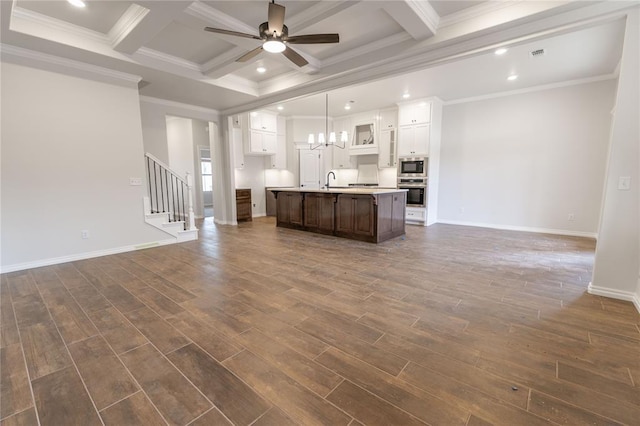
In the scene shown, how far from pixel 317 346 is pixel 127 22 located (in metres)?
4.29

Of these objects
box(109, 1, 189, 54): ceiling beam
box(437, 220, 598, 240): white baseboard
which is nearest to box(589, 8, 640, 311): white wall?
box(437, 220, 598, 240): white baseboard

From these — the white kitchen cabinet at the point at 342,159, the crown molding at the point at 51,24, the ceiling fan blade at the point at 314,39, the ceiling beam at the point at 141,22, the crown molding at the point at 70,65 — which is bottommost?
the white kitchen cabinet at the point at 342,159

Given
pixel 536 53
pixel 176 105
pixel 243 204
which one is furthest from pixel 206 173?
pixel 536 53

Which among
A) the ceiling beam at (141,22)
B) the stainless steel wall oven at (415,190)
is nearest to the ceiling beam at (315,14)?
the ceiling beam at (141,22)

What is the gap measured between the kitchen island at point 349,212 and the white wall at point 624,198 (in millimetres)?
2803

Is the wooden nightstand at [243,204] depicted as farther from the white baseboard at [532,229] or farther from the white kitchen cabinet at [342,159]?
the white baseboard at [532,229]

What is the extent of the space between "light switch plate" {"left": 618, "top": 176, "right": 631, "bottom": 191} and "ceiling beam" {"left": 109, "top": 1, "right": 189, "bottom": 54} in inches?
184

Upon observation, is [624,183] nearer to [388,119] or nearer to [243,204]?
[388,119]

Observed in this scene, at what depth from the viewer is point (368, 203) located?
4910 millimetres

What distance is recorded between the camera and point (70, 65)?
3.92 meters

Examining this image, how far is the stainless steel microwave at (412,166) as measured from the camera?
259 inches

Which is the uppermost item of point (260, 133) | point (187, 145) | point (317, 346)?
point (260, 133)

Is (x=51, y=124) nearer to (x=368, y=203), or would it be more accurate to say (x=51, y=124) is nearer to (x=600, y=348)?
(x=368, y=203)

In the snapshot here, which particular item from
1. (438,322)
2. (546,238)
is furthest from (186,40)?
(546,238)
